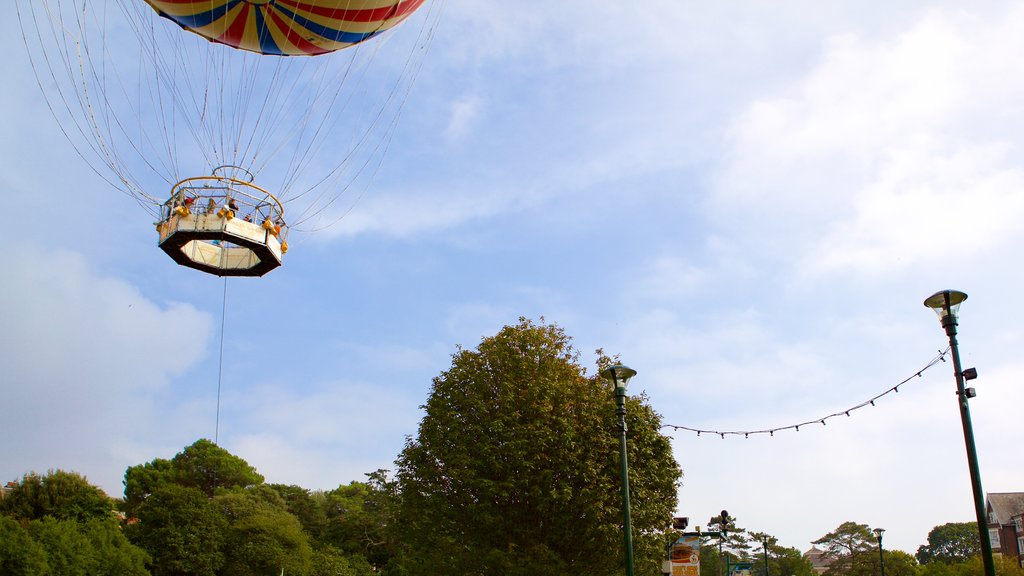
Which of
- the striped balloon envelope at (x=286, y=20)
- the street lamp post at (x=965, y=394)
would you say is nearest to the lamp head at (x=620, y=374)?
the street lamp post at (x=965, y=394)

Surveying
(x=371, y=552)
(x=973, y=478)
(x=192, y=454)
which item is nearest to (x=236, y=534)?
(x=371, y=552)

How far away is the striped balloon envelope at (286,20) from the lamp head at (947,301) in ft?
46.5

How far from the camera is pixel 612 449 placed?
23.0m

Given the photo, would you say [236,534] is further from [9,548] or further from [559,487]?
[559,487]

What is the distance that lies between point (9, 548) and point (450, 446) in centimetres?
2738

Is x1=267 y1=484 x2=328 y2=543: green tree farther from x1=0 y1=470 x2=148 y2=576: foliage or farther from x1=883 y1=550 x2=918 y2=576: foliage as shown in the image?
x1=883 y1=550 x2=918 y2=576: foliage

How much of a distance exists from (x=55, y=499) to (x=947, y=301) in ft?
176

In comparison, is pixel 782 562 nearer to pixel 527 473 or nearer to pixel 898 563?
pixel 898 563

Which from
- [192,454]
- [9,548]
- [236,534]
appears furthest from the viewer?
[192,454]

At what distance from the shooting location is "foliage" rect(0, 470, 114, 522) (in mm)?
48656

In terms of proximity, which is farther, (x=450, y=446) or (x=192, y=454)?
(x=192, y=454)

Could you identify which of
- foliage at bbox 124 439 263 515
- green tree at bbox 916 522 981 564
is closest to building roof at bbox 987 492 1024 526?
green tree at bbox 916 522 981 564

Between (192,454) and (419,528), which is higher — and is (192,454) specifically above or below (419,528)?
above

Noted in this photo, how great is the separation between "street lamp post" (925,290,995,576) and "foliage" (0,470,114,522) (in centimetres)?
5134
